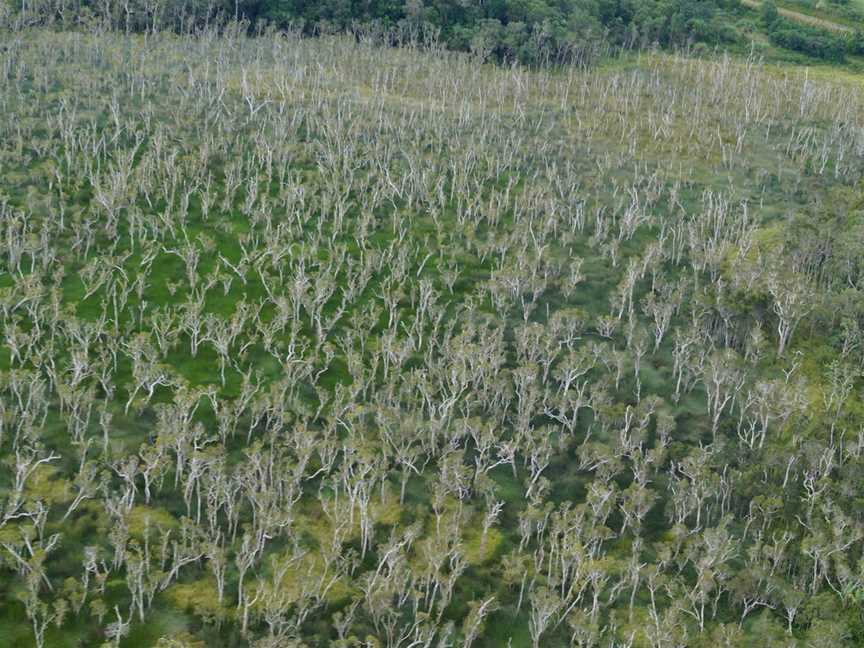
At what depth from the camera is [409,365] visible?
75.8 m

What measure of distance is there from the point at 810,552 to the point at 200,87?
361ft

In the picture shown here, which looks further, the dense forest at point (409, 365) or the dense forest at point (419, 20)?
the dense forest at point (419, 20)

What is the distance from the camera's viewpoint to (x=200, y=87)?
419 ft

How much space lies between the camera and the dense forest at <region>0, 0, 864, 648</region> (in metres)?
50.1

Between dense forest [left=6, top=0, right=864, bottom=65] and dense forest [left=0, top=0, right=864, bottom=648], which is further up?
dense forest [left=6, top=0, right=864, bottom=65]

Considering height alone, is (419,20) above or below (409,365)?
above

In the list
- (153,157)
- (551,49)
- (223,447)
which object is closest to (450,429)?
(223,447)

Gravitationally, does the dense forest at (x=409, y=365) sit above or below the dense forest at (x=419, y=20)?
below

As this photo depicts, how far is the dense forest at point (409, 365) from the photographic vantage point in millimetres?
50094

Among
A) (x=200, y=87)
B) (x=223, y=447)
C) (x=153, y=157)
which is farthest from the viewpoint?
(x=200, y=87)

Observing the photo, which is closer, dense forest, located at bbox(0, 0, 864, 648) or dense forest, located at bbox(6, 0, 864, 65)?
dense forest, located at bbox(0, 0, 864, 648)

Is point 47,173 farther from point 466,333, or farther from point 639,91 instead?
point 639,91

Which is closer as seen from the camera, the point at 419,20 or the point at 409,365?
the point at 409,365

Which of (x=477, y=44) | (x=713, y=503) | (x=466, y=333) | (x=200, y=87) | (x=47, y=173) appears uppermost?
(x=477, y=44)
